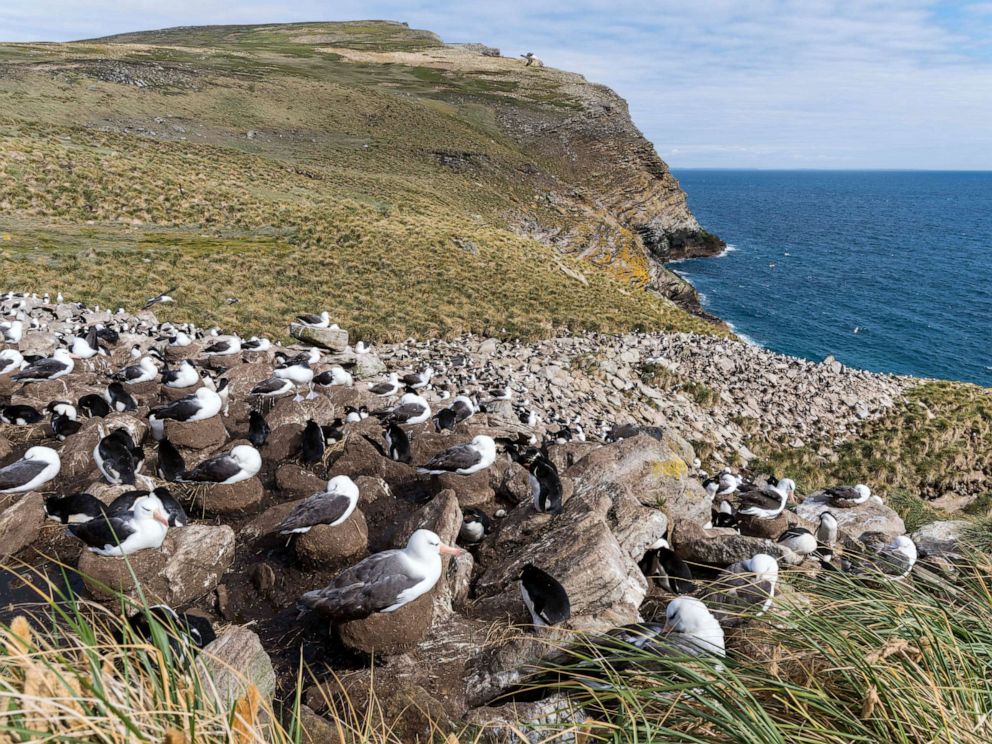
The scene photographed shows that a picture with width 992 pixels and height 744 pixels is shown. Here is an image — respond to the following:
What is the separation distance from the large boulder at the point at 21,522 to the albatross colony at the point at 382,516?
0.03 metres

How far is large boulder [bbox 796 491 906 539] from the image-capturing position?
462 inches

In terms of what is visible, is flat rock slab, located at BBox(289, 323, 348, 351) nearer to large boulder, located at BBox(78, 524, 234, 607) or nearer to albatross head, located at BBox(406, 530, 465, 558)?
large boulder, located at BBox(78, 524, 234, 607)

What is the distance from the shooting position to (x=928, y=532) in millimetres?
11188

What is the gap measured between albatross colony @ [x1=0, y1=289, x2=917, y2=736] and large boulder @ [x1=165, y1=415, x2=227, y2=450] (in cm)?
3

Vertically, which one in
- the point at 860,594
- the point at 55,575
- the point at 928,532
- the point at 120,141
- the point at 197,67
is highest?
the point at 197,67

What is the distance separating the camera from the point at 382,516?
8.07 meters

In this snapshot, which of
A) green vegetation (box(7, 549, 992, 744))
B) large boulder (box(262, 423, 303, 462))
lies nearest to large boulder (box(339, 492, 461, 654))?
green vegetation (box(7, 549, 992, 744))

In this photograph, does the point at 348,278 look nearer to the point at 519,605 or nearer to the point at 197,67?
the point at 519,605

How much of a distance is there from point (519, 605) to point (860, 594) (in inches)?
132

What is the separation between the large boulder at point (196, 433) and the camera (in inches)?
359

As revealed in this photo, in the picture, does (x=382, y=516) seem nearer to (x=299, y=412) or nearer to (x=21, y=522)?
(x=299, y=412)

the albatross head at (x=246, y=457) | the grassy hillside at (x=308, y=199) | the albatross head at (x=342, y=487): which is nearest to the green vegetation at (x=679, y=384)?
the grassy hillside at (x=308, y=199)

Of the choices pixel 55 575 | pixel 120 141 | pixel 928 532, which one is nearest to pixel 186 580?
pixel 55 575

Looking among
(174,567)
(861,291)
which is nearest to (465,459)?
(174,567)
